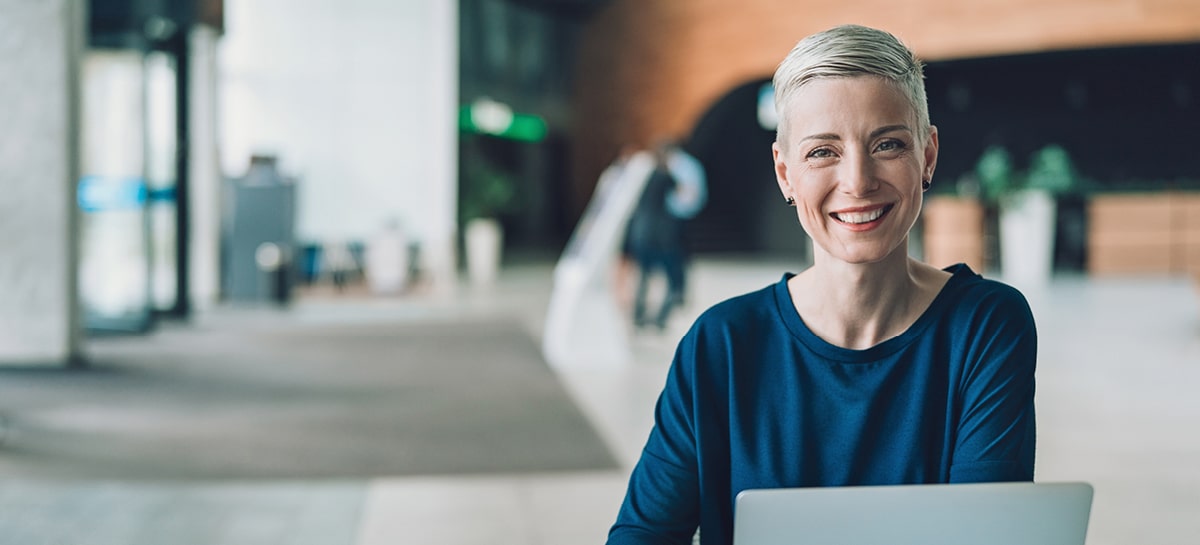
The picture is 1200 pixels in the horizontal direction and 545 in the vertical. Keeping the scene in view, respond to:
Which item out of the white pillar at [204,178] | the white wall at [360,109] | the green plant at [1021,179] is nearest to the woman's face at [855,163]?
the white pillar at [204,178]

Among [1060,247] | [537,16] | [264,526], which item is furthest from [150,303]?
[537,16]

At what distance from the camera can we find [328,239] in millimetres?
13711

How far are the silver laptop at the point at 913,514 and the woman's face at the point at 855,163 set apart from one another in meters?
0.30

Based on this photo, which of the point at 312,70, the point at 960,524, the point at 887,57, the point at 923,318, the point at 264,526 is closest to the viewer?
the point at 960,524

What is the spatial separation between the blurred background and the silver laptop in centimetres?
59

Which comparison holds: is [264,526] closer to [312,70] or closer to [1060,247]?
[312,70]

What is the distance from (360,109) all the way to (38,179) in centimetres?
666

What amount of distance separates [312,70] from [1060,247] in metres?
10.4

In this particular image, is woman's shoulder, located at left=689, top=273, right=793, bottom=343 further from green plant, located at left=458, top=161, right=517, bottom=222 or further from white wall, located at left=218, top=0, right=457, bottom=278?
green plant, located at left=458, top=161, right=517, bottom=222

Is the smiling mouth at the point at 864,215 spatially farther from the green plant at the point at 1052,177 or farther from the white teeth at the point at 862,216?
the green plant at the point at 1052,177

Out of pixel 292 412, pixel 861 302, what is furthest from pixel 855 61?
pixel 292 412

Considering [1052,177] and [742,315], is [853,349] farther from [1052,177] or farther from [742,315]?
[1052,177]

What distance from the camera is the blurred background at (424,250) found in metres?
4.27

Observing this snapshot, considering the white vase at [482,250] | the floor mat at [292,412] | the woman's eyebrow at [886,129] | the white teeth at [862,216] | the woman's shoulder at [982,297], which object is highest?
the woman's eyebrow at [886,129]
